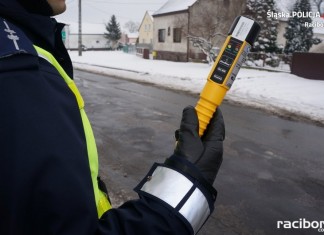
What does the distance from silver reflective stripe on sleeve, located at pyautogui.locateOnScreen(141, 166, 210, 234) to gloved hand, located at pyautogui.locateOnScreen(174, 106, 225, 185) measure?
3.2 inches

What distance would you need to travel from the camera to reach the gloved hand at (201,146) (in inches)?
49.3

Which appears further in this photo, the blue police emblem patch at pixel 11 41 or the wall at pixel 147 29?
the wall at pixel 147 29

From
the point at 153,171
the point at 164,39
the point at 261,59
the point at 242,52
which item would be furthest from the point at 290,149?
the point at 164,39

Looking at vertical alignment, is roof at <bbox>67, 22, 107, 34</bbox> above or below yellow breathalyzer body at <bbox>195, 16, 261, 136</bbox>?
above

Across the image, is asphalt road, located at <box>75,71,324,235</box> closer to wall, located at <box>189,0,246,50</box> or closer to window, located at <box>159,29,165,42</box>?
wall, located at <box>189,0,246,50</box>

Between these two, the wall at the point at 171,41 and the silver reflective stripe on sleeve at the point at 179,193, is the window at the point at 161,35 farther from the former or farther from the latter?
the silver reflective stripe on sleeve at the point at 179,193

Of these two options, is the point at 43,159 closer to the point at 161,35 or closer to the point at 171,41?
the point at 171,41

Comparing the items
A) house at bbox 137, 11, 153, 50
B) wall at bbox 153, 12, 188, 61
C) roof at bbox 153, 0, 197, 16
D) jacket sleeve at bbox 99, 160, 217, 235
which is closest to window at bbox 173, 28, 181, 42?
wall at bbox 153, 12, 188, 61

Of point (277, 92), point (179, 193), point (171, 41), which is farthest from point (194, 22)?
point (179, 193)

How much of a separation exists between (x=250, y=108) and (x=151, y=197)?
975 centimetres

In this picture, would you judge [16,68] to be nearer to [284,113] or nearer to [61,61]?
[61,61]

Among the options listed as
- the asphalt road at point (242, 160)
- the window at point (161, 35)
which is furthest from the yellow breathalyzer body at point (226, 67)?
the window at point (161, 35)

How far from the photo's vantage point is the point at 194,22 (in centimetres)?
2902

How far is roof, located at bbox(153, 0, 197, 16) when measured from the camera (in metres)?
29.6
